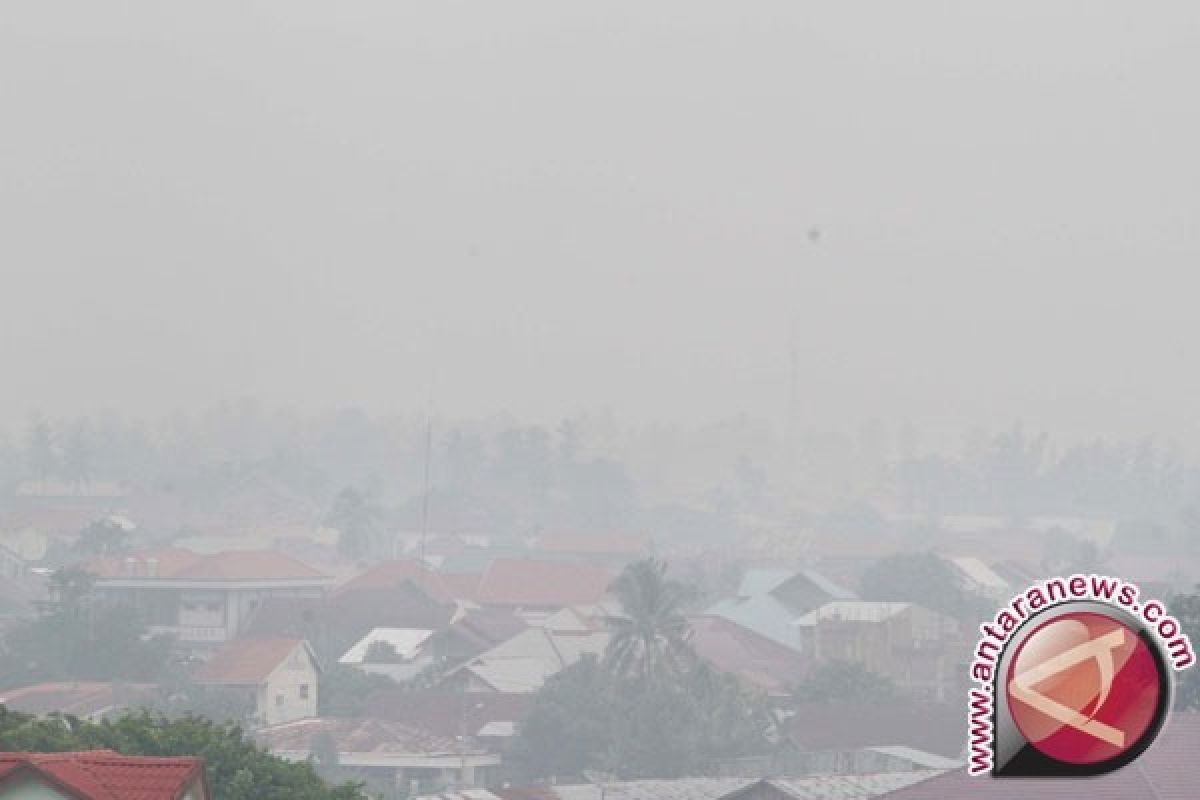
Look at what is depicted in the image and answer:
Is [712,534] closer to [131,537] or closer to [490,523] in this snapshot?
[490,523]

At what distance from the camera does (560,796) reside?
26422 millimetres

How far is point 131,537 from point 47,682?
116 ft

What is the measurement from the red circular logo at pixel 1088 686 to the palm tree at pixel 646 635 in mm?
31212

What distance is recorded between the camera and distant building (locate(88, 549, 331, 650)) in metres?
50.3

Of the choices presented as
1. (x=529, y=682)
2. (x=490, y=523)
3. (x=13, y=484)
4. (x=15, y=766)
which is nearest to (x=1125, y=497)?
(x=490, y=523)

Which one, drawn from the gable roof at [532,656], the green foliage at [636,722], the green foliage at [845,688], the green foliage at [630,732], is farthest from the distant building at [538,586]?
the green foliage at [630,732]

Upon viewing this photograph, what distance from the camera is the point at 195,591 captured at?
51.6 meters

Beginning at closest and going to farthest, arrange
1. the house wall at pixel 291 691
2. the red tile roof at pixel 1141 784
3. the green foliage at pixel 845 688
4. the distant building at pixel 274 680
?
1. the red tile roof at pixel 1141 784
2. the green foliage at pixel 845 688
3. the distant building at pixel 274 680
4. the house wall at pixel 291 691

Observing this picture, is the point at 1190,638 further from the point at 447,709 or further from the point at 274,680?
the point at 274,680

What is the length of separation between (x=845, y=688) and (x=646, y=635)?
2.92 meters

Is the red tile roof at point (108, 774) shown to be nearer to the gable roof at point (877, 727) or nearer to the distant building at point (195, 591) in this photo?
the gable roof at point (877, 727)

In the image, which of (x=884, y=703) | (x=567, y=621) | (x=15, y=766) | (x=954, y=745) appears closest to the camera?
(x=15, y=766)

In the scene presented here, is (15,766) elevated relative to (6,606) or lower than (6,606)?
elevated

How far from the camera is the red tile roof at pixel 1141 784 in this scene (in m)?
14.4
